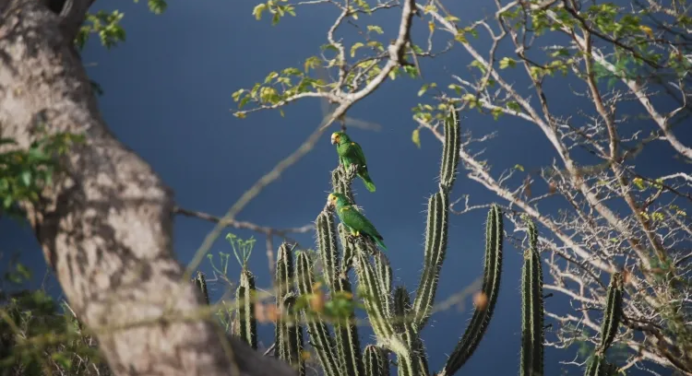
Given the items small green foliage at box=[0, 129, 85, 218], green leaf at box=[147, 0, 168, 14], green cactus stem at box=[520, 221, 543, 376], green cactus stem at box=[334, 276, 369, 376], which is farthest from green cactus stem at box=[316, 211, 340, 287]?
small green foliage at box=[0, 129, 85, 218]

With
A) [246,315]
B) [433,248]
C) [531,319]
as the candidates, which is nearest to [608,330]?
[531,319]

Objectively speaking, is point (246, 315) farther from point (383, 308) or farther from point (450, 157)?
point (450, 157)

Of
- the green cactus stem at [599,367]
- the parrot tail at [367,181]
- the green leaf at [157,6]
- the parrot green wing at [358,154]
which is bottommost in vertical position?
the green cactus stem at [599,367]

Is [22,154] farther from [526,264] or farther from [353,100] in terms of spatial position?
[526,264]

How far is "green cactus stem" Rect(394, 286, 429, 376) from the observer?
4.13 metres

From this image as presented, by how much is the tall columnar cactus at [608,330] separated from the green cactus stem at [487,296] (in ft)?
2.11

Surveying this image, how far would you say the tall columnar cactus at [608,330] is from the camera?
13.8 ft

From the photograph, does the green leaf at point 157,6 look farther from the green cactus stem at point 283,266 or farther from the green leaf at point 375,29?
the green leaf at point 375,29

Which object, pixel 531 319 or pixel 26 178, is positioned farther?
pixel 531 319

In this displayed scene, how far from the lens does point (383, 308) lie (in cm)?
420

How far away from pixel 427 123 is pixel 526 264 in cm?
414

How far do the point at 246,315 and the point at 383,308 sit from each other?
847mm

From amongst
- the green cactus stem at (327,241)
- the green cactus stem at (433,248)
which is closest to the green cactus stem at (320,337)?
the green cactus stem at (327,241)

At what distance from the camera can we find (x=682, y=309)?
245 inches
